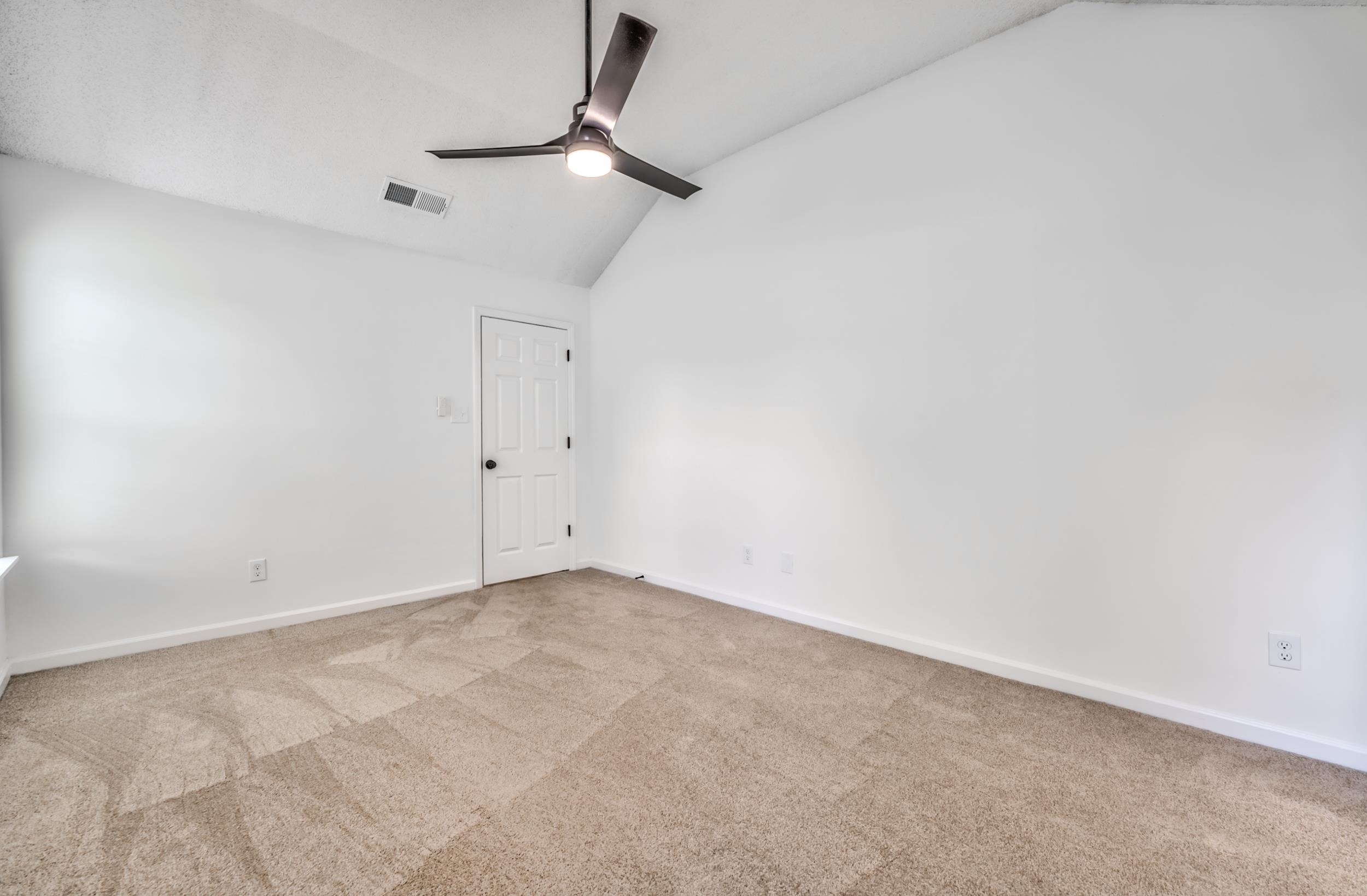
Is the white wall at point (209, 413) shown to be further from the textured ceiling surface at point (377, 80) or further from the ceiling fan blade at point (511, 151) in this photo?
the ceiling fan blade at point (511, 151)

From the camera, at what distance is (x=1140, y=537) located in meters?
2.23

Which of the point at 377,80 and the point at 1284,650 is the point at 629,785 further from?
the point at 377,80

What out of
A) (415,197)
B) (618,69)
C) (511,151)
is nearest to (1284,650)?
(618,69)

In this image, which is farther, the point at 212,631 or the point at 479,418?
the point at 479,418

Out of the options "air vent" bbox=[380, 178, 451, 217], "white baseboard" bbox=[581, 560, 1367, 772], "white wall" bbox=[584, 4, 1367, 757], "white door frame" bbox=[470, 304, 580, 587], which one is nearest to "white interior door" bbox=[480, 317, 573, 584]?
"white door frame" bbox=[470, 304, 580, 587]

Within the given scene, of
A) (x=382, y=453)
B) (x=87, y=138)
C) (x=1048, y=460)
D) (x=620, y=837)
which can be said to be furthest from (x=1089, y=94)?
(x=87, y=138)

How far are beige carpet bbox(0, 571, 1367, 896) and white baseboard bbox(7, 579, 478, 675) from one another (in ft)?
0.28

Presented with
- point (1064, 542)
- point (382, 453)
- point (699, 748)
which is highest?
point (382, 453)

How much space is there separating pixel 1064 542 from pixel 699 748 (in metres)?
1.82

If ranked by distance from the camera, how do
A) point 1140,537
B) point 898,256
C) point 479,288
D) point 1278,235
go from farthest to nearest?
point 479,288 < point 898,256 < point 1140,537 < point 1278,235

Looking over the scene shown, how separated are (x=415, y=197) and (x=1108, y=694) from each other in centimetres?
446

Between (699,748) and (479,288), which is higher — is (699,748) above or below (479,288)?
below

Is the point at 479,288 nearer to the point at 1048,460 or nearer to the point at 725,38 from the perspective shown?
the point at 725,38

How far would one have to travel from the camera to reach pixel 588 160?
234 cm
